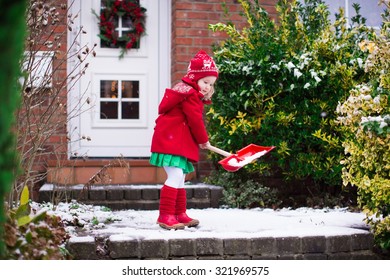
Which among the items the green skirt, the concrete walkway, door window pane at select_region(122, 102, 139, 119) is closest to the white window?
door window pane at select_region(122, 102, 139, 119)

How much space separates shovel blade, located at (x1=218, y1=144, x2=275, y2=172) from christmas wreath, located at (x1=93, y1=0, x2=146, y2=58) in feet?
9.78

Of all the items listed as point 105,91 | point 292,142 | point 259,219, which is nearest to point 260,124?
point 292,142

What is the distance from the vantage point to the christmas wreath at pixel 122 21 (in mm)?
6211

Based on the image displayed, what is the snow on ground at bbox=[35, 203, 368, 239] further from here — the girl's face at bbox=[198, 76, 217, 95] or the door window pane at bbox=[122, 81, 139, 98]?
the door window pane at bbox=[122, 81, 139, 98]

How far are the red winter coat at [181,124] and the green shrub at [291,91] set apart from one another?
1.36 meters

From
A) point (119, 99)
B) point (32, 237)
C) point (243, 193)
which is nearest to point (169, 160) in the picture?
point (32, 237)

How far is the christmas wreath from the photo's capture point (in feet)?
20.4

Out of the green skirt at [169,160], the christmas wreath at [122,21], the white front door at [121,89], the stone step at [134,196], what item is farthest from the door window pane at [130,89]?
the green skirt at [169,160]

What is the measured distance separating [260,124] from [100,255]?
2459 mm

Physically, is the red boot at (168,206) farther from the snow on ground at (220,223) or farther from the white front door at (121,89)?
the white front door at (121,89)

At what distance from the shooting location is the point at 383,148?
3.52 metres

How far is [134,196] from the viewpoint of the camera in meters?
5.07

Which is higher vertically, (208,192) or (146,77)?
(146,77)
